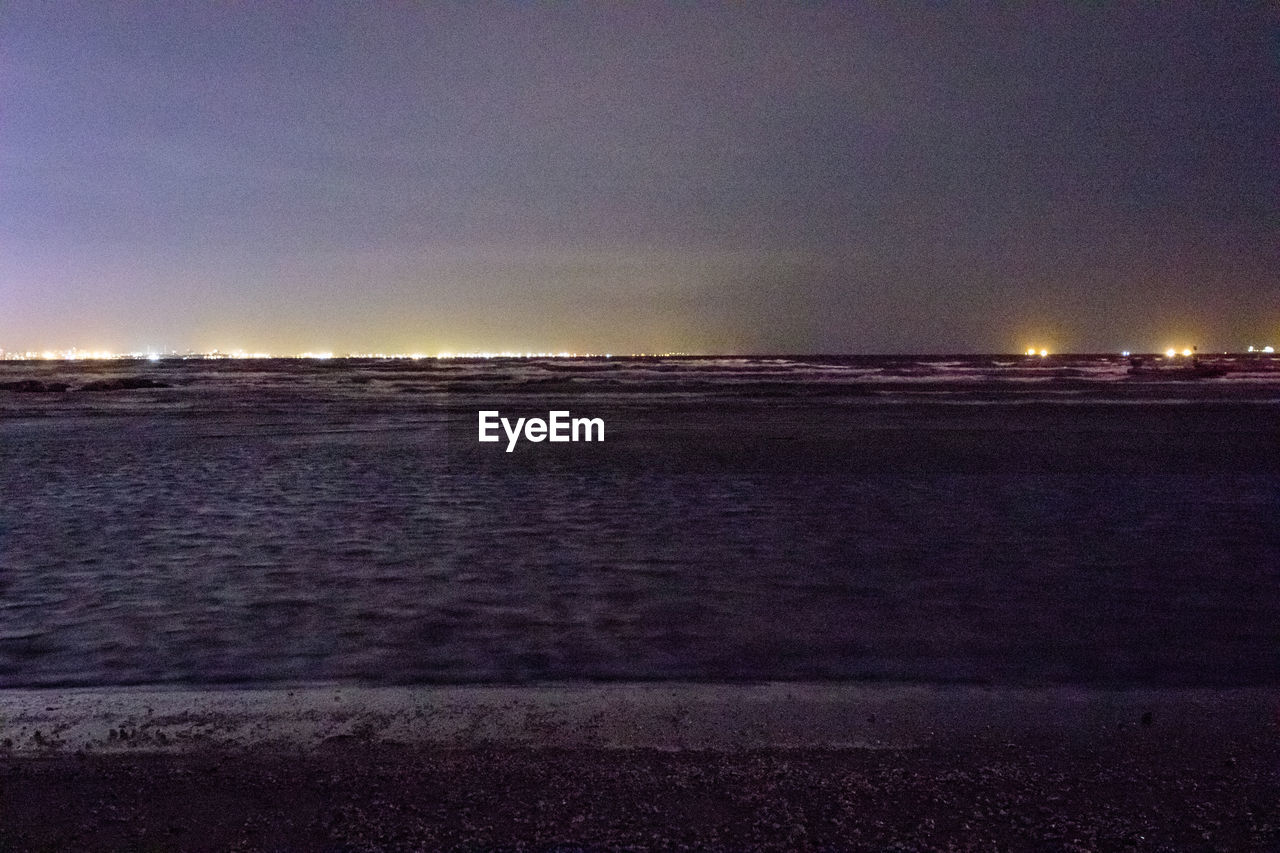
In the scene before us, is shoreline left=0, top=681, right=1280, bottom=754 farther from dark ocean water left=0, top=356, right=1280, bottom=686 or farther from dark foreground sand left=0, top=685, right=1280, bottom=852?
dark ocean water left=0, top=356, right=1280, bottom=686

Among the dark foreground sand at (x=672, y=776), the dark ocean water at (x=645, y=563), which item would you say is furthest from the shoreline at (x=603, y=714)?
the dark ocean water at (x=645, y=563)

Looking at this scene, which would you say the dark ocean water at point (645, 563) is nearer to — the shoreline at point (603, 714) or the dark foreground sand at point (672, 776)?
A: the shoreline at point (603, 714)

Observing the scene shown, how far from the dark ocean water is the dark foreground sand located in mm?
1108

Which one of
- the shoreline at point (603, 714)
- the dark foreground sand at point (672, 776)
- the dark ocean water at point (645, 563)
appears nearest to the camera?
the dark foreground sand at point (672, 776)

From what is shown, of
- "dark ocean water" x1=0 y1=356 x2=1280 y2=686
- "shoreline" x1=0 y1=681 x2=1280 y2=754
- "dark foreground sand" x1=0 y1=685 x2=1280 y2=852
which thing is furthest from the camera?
"dark ocean water" x1=0 y1=356 x2=1280 y2=686

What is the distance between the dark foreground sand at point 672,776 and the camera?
4492 millimetres

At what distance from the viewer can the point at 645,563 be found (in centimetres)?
1130

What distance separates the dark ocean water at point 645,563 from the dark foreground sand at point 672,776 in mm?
1108

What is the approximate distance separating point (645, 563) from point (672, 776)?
6.15 m

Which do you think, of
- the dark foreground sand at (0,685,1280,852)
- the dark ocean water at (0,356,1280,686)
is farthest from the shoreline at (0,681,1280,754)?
the dark ocean water at (0,356,1280,686)

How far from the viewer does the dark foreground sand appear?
4.49 metres

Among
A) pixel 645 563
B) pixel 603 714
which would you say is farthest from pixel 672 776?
pixel 645 563

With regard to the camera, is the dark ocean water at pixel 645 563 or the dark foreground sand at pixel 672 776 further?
the dark ocean water at pixel 645 563

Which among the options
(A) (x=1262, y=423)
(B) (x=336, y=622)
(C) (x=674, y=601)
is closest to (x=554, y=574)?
(C) (x=674, y=601)
